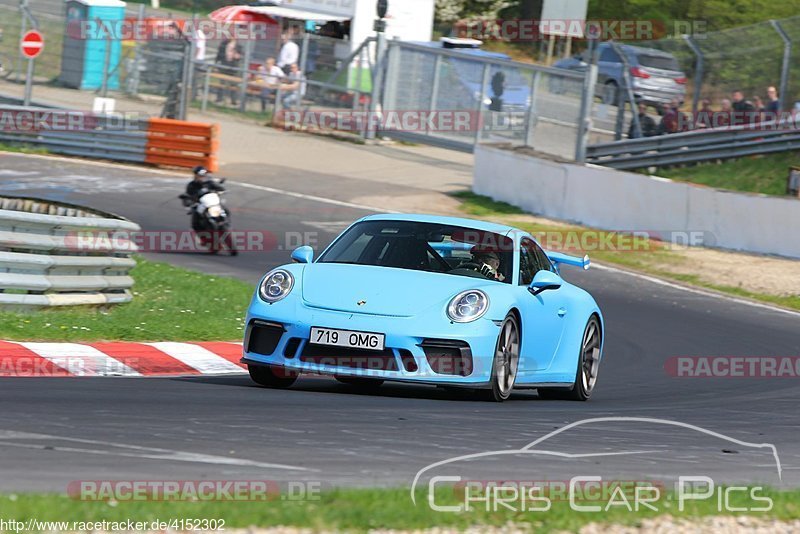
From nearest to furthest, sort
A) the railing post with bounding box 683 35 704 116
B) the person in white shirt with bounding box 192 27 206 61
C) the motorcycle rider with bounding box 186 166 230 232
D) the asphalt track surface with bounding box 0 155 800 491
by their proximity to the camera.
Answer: the asphalt track surface with bounding box 0 155 800 491, the motorcycle rider with bounding box 186 166 230 232, the railing post with bounding box 683 35 704 116, the person in white shirt with bounding box 192 27 206 61

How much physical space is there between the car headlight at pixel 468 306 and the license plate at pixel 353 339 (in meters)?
0.50

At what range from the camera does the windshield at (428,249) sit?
9.05m

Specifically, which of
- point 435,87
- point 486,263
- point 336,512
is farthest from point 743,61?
point 336,512

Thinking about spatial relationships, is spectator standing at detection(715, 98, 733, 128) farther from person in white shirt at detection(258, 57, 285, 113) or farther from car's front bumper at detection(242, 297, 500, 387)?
car's front bumper at detection(242, 297, 500, 387)

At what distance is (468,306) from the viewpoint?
27.3 feet

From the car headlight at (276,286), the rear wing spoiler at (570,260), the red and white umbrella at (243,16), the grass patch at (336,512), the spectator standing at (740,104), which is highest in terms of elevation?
the red and white umbrella at (243,16)

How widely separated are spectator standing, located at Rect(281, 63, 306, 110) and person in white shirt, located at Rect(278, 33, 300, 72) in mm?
403

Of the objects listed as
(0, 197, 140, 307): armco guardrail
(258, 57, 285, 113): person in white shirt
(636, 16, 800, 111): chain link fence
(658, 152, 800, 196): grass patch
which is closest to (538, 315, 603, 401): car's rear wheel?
(0, 197, 140, 307): armco guardrail

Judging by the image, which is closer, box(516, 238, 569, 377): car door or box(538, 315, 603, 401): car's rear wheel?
box(516, 238, 569, 377): car door

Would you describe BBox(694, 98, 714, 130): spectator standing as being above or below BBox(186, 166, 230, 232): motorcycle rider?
above

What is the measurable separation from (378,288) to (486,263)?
1054mm

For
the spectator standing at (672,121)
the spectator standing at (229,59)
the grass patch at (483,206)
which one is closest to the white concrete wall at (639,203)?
the grass patch at (483,206)

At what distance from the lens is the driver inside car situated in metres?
9.08

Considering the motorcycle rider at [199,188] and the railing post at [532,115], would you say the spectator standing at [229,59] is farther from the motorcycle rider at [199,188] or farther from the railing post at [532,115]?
the motorcycle rider at [199,188]
